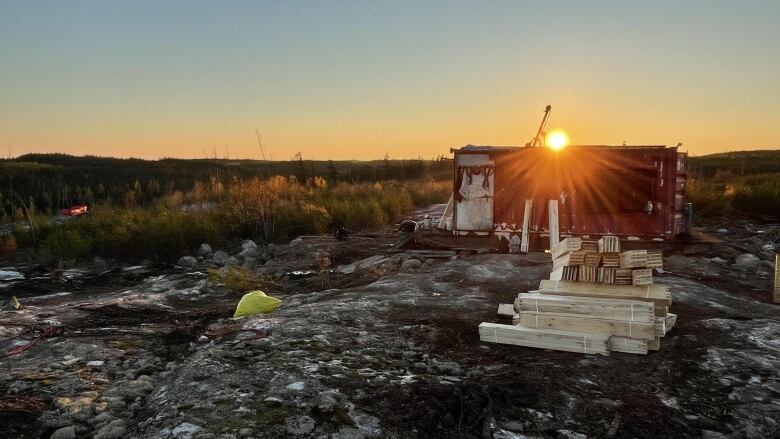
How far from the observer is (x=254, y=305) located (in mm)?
6398

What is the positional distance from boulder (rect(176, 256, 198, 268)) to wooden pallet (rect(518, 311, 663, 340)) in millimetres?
8177

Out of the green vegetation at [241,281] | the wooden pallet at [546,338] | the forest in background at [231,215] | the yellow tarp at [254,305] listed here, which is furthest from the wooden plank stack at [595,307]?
A: the forest in background at [231,215]

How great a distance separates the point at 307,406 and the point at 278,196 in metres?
13.0

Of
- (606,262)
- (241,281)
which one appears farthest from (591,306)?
(241,281)

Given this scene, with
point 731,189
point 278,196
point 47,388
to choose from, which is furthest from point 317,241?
point 731,189

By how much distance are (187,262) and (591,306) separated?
29.4 ft

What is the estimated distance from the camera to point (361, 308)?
6.20m

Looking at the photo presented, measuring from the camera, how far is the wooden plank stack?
4.71m

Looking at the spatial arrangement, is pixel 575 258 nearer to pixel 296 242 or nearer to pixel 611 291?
pixel 611 291

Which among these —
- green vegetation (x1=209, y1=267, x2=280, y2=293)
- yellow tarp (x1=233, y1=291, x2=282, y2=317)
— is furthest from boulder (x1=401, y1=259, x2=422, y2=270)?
yellow tarp (x1=233, y1=291, x2=282, y2=317)

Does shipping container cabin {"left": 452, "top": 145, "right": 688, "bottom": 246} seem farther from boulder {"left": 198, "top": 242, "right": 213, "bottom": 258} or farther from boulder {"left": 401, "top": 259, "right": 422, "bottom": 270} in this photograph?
boulder {"left": 198, "top": 242, "right": 213, "bottom": 258}

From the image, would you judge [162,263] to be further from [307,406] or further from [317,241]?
[307,406]

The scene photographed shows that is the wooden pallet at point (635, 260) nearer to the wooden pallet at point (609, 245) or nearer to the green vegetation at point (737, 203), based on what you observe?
the wooden pallet at point (609, 245)

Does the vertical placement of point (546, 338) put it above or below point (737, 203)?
below
